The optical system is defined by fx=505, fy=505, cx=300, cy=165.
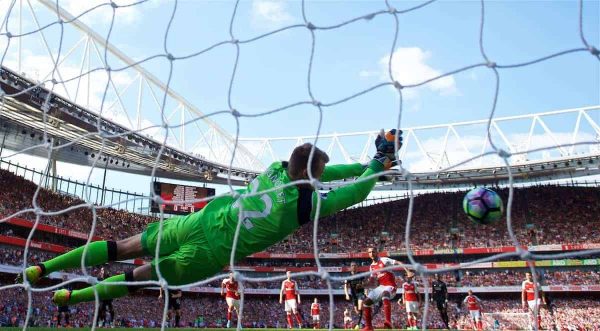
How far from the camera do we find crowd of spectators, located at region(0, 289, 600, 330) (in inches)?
916

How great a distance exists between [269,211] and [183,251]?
83 cm

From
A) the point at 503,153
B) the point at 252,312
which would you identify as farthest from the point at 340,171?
the point at 252,312

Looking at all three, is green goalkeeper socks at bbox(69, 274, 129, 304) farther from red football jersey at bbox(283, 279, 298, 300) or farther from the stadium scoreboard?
the stadium scoreboard

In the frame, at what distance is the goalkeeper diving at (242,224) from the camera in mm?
4148

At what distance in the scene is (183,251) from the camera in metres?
4.30

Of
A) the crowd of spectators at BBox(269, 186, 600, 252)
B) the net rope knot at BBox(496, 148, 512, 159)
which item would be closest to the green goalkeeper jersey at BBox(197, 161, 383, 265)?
the net rope knot at BBox(496, 148, 512, 159)

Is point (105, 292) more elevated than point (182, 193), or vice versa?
point (182, 193)

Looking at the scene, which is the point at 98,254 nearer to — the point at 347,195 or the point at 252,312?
the point at 347,195

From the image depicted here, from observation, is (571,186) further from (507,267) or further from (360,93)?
(360,93)

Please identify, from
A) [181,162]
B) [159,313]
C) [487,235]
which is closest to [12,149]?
[181,162]

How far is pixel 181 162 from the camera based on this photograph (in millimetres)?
33000

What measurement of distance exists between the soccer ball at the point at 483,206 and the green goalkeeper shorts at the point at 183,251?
267 cm

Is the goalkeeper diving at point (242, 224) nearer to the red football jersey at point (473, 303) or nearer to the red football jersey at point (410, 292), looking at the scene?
the red football jersey at point (410, 292)

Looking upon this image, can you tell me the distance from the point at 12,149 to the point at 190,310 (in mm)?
15697
